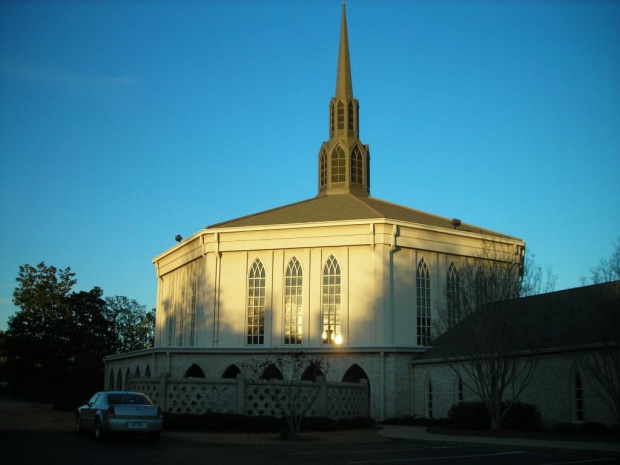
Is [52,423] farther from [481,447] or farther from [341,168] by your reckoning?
[341,168]

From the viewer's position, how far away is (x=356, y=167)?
49281 millimetres

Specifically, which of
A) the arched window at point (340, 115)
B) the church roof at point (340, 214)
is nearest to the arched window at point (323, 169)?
the church roof at point (340, 214)

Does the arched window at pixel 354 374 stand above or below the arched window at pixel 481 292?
below

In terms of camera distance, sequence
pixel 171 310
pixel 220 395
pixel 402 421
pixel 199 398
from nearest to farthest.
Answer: pixel 199 398 < pixel 220 395 < pixel 402 421 < pixel 171 310

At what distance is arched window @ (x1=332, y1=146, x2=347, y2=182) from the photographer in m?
48.9

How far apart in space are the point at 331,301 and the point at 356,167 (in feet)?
45.0

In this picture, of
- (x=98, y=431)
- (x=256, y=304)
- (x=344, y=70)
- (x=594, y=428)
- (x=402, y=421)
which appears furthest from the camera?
(x=344, y=70)

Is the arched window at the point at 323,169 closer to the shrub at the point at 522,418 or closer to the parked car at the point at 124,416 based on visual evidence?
the shrub at the point at 522,418

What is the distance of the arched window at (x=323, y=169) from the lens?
49.8 m

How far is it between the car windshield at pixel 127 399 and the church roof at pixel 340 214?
19944mm

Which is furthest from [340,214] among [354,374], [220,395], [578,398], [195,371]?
[578,398]

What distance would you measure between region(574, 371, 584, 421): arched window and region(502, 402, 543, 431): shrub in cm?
157

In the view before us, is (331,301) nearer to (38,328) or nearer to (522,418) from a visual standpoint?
(522,418)

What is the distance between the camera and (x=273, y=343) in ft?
127
